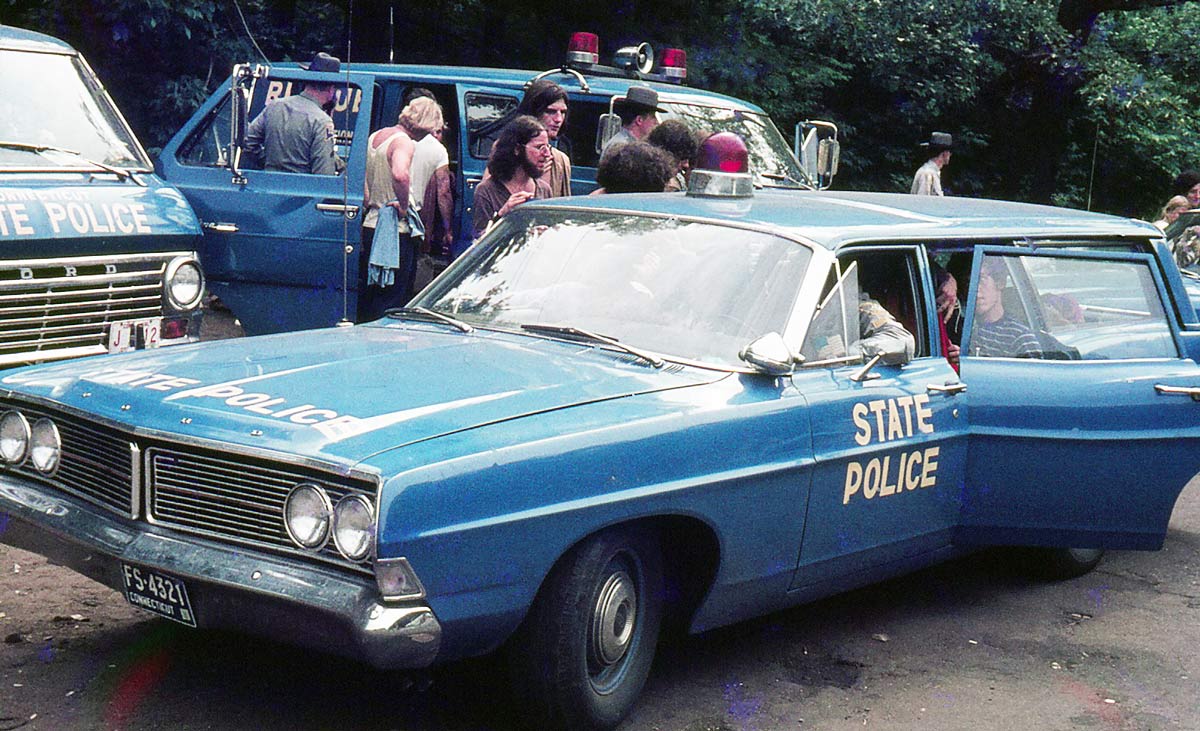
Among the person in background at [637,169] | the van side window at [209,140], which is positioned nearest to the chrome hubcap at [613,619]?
the person in background at [637,169]

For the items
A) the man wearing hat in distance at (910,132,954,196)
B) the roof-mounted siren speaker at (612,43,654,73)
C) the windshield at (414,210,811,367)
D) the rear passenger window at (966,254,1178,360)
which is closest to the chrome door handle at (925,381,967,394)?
the rear passenger window at (966,254,1178,360)

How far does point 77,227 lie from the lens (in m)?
6.54

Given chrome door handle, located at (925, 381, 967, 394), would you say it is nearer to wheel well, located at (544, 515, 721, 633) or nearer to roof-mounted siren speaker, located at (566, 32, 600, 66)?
wheel well, located at (544, 515, 721, 633)

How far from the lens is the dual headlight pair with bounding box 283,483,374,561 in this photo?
3.71 m

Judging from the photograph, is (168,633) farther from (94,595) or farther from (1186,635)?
(1186,635)

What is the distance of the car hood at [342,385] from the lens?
12.9 ft

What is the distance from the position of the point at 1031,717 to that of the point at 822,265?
1.60 meters

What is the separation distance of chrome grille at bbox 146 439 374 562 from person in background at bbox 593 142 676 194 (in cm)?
367

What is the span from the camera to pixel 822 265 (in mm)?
5086

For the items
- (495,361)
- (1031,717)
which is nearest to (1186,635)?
(1031,717)

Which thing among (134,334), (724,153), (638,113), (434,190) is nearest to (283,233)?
(434,190)

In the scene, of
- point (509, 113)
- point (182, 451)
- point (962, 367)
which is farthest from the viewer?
point (509, 113)

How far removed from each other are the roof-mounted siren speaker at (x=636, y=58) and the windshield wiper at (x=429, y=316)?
539 cm

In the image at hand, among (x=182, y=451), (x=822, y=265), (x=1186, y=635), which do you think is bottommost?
(x=1186, y=635)
